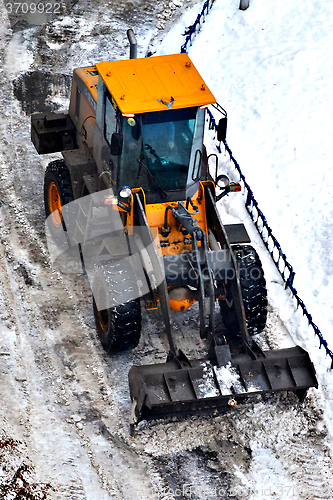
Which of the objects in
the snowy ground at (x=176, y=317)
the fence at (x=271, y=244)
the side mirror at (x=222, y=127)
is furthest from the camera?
the fence at (x=271, y=244)

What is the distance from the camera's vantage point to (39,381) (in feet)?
34.5

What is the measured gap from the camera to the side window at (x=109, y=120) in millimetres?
11086

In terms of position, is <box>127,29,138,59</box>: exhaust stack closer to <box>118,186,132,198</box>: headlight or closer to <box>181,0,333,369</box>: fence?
<box>181,0,333,369</box>: fence

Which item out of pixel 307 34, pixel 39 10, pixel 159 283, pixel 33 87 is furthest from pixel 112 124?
pixel 39 10

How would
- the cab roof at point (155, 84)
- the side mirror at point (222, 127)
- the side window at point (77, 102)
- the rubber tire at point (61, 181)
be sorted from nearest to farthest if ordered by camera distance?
1. the cab roof at point (155, 84)
2. the side mirror at point (222, 127)
3. the rubber tire at point (61, 181)
4. the side window at point (77, 102)

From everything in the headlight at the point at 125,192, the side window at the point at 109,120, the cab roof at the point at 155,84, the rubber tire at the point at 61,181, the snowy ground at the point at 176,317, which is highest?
the cab roof at the point at 155,84

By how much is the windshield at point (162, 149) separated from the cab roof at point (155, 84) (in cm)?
15

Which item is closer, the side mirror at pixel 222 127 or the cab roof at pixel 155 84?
the cab roof at pixel 155 84

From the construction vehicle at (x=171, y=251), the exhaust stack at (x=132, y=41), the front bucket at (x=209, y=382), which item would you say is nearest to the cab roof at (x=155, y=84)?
the construction vehicle at (x=171, y=251)

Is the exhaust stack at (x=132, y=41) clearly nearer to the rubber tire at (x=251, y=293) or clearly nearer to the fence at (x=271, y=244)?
the fence at (x=271, y=244)

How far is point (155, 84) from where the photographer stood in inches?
431

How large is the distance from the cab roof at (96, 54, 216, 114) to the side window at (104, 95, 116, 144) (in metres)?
0.37

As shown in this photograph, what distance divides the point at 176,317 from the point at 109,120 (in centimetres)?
328

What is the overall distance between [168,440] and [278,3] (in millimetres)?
13296
